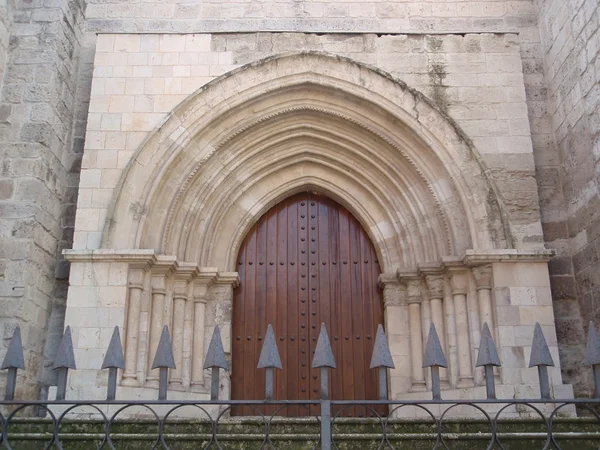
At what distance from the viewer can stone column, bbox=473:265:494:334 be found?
6148mm

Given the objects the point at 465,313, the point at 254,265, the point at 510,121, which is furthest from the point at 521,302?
the point at 254,265

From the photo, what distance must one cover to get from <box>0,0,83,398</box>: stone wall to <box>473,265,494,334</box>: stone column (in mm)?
3796

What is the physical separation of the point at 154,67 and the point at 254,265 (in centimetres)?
225

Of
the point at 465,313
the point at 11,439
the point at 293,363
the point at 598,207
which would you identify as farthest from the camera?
the point at 293,363

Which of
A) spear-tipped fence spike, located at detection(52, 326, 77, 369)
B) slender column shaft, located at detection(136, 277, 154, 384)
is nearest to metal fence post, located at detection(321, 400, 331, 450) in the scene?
spear-tipped fence spike, located at detection(52, 326, 77, 369)

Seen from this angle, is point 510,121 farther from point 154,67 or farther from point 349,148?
point 154,67

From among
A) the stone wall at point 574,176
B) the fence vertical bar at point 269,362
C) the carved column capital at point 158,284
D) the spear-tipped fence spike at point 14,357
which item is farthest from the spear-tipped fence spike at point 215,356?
the stone wall at point 574,176

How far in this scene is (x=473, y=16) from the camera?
738 cm

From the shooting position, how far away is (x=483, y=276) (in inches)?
244

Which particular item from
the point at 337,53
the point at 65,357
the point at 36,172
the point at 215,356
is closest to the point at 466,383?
the point at 337,53

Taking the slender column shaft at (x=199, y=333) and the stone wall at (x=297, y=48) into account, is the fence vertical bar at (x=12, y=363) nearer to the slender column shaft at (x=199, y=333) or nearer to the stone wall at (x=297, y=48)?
the stone wall at (x=297, y=48)

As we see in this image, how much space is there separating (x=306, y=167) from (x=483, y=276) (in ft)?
7.36

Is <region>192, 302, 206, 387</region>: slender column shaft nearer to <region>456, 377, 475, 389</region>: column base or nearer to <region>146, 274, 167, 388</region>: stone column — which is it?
<region>146, 274, 167, 388</region>: stone column

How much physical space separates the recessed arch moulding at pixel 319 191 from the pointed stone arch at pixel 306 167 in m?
0.01
